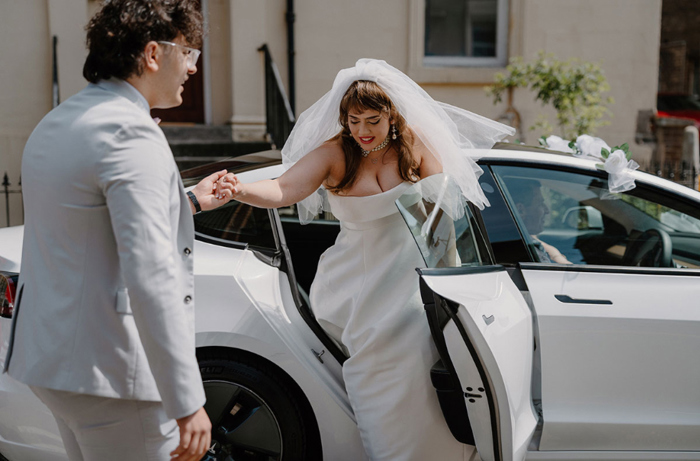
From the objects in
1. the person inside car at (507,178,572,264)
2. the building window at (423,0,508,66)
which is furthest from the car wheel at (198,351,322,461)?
the building window at (423,0,508,66)

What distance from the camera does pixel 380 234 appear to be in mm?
2531

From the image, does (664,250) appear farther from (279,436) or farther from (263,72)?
(263,72)

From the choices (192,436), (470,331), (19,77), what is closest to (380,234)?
(470,331)

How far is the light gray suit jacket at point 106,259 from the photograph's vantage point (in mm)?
1360

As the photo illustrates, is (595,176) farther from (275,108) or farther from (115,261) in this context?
(275,108)

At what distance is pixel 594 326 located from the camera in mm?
2572

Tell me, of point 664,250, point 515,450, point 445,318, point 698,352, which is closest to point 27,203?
point 445,318

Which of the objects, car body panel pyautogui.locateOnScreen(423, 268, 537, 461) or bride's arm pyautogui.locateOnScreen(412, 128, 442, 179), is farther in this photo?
bride's arm pyautogui.locateOnScreen(412, 128, 442, 179)

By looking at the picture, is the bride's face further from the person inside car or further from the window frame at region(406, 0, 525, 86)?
the window frame at region(406, 0, 525, 86)

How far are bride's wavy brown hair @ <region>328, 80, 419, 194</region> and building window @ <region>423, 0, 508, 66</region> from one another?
6.53 metres

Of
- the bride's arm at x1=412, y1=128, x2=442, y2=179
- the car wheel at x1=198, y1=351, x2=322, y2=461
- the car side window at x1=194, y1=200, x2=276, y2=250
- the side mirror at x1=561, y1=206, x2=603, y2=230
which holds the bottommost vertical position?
the car wheel at x1=198, y1=351, x2=322, y2=461

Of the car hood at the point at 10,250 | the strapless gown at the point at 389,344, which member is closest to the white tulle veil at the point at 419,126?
the strapless gown at the point at 389,344

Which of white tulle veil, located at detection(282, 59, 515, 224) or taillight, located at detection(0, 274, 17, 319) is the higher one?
white tulle veil, located at detection(282, 59, 515, 224)

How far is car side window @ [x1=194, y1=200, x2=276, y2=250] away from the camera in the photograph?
2.72m
